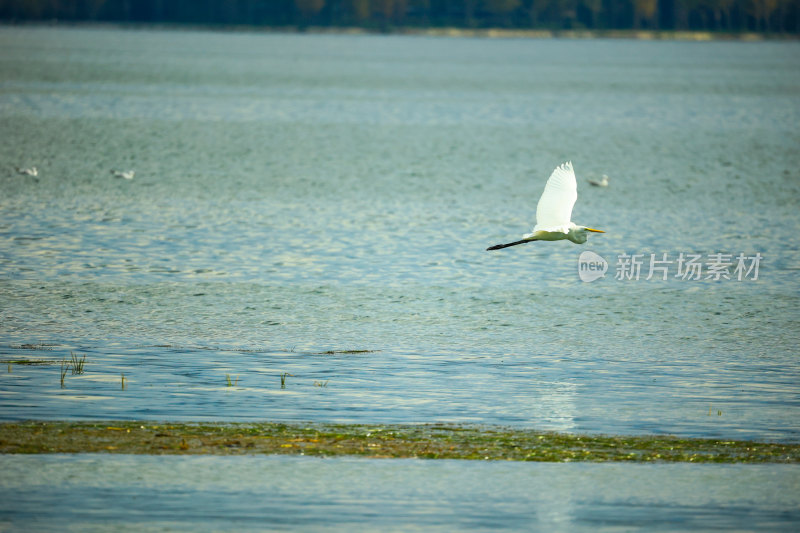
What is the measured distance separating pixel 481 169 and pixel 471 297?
22.3m

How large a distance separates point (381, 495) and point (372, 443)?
1.26 metres

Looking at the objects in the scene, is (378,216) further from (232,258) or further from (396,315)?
(396,315)

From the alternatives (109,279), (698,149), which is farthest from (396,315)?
(698,149)

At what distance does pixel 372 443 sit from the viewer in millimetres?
11570

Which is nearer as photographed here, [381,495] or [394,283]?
[381,495]

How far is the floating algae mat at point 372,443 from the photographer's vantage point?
11273 mm

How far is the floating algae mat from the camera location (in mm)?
11273

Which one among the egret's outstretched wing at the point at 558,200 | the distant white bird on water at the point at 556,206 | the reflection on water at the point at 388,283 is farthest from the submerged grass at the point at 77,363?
the egret's outstretched wing at the point at 558,200

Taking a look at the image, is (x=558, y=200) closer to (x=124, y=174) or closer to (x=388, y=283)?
(x=388, y=283)

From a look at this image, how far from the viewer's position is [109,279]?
2041cm

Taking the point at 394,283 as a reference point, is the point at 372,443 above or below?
above

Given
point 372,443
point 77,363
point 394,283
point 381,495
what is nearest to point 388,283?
point 394,283

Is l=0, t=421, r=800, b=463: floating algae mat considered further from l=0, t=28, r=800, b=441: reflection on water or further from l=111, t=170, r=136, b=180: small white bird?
l=111, t=170, r=136, b=180: small white bird

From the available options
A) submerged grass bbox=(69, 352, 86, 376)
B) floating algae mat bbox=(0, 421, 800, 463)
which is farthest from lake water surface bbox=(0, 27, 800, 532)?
floating algae mat bbox=(0, 421, 800, 463)
